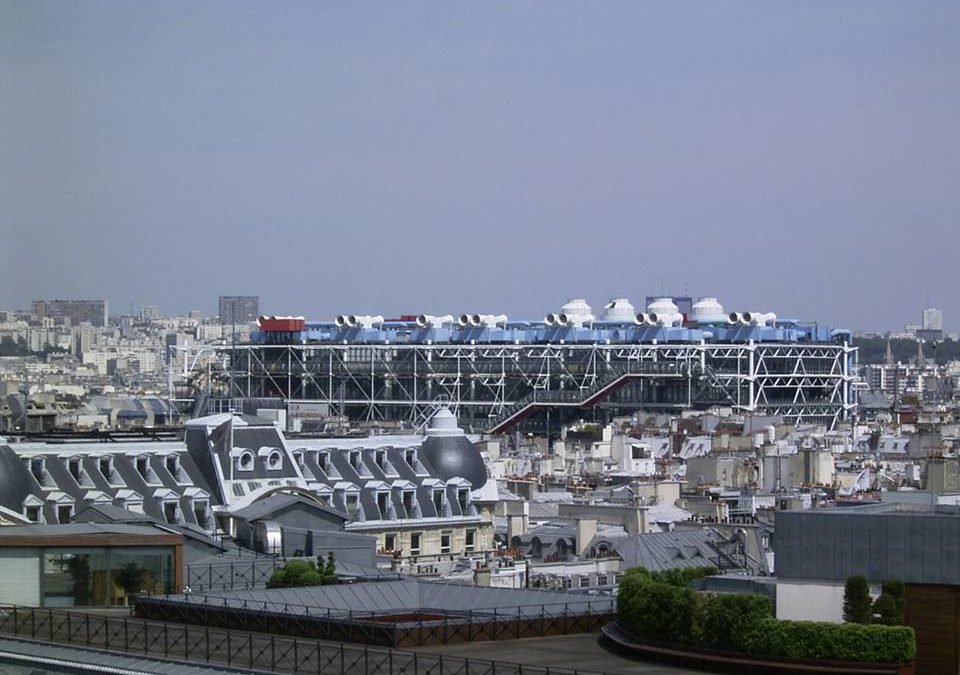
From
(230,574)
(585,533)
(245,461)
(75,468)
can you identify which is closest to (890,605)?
(230,574)

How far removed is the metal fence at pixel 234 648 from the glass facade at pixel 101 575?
2964 millimetres

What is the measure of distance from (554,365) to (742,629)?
13463 centimetres

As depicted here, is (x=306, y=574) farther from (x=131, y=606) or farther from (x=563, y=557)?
(x=563, y=557)

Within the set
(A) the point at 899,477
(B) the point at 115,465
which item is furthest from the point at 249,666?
(A) the point at 899,477

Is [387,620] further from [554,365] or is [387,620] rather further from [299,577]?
[554,365]

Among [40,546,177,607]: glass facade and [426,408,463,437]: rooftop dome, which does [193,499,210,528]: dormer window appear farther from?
[40,546,177,607]: glass facade

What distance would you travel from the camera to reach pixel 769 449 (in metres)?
110

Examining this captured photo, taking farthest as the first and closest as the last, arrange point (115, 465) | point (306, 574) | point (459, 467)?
point (459, 467) < point (115, 465) < point (306, 574)

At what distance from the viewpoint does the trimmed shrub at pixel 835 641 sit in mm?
25391

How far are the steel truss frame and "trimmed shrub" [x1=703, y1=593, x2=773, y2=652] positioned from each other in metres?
121

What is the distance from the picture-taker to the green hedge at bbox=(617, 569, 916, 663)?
25.4 meters

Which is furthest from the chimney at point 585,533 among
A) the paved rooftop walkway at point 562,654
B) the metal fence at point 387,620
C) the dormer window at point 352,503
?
the paved rooftop walkway at point 562,654

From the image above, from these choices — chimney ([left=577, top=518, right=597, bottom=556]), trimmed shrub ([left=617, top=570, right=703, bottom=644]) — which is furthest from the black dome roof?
trimmed shrub ([left=617, top=570, right=703, bottom=644])

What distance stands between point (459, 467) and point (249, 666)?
40778 millimetres
